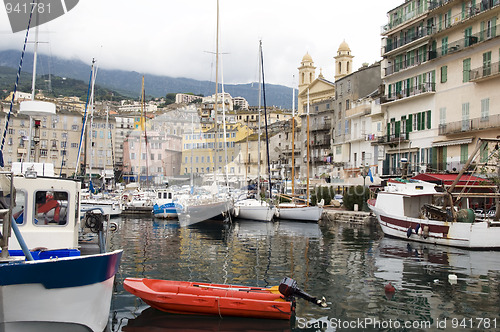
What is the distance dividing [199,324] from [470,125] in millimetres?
32064

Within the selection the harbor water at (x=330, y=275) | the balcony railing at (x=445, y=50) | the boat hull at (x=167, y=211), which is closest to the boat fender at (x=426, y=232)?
the harbor water at (x=330, y=275)

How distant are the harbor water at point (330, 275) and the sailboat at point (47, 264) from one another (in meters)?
2.27

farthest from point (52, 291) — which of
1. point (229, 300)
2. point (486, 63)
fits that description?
point (486, 63)

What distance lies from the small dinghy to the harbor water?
22 cm

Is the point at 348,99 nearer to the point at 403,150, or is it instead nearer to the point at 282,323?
the point at 403,150

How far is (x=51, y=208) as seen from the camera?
11703mm

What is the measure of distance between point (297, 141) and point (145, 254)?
218 feet

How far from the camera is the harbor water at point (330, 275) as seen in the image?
40.8ft

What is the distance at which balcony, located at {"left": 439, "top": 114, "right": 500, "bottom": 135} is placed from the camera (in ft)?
116

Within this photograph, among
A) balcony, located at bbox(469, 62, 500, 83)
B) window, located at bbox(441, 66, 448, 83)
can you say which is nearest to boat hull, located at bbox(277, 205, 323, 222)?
window, located at bbox(441, 66, 448, 83)

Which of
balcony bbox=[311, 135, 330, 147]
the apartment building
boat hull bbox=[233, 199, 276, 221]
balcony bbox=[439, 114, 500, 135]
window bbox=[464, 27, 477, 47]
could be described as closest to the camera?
balcony bbox=[439, 114, 500, 135]

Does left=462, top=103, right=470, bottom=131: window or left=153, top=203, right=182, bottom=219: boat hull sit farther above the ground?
left=462, top=103, right=470, bottom=131: window

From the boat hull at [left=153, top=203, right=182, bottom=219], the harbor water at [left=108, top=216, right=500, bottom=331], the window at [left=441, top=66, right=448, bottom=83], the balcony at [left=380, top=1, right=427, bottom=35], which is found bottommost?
the harbor water at [left=108, top=216, right=500, bottom=331]

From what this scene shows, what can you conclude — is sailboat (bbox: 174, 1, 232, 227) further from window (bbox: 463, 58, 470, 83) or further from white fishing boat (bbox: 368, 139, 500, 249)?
window (bbox: 463, 58, 470, 83)
